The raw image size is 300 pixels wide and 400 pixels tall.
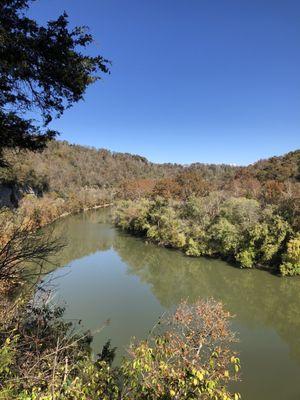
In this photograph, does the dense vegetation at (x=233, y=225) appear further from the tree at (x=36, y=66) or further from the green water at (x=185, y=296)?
the tree at (x=36, y=66)

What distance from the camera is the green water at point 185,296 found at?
40.2 feet

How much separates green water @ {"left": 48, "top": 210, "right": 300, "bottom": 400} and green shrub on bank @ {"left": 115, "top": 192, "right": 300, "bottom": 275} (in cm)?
116

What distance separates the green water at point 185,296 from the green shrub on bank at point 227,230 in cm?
116

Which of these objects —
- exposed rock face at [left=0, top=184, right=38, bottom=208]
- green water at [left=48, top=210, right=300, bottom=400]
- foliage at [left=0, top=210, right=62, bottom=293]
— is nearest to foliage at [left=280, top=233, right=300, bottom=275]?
green water at [left=48, top=210, right=300, bottom=400]

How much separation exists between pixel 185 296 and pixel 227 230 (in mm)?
8291

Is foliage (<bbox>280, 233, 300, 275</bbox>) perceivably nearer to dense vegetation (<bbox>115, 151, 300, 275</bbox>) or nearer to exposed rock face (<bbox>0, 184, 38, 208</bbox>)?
dense vegetation (<bbox>115, 151, 300, 275</bbox>)

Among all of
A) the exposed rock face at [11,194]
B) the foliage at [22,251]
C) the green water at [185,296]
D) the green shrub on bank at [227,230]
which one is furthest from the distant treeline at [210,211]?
the foliage at [22,251]

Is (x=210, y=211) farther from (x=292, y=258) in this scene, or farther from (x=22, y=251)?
(x=22, y=251)

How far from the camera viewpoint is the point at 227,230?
2662 centimetres

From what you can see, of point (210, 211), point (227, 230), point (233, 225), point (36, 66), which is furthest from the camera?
point (210, 211)

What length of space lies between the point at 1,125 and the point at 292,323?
54.7ft

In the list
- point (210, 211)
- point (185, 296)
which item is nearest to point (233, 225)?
point (210, 211)

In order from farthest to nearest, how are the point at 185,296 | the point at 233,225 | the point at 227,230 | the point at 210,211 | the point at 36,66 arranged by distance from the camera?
the point at 210,211, the point at 233,225, the point at 227,230, the point at 185,296, the point at 36,66

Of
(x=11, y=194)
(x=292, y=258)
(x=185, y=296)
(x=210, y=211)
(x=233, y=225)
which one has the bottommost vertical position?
(x=185, y=296)
